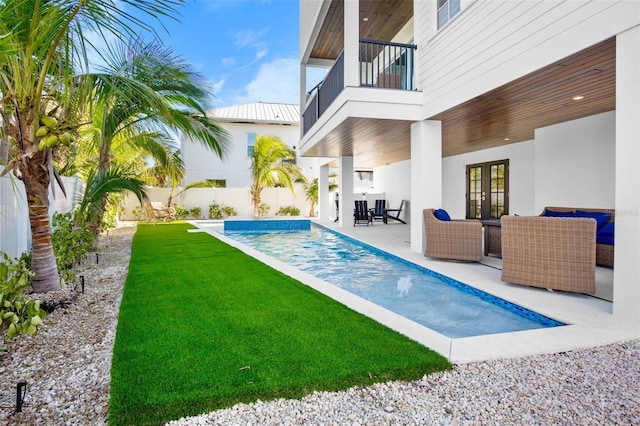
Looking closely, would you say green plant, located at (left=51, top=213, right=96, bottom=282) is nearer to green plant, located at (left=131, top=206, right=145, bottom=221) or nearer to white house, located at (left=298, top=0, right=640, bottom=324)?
white house, located at (left=298, top=0, right=640, bottom=324)

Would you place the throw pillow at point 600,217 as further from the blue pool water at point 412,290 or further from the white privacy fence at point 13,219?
the white privacy fence at point 13,219

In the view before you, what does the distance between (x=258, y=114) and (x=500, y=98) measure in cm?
1853

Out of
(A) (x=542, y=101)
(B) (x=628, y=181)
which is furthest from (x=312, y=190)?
(B) (x=628, y=181)

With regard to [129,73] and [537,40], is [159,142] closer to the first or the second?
[129,73]

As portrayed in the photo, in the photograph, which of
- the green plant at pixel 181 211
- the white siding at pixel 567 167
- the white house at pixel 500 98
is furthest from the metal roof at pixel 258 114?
the white siding at pixel 567 167

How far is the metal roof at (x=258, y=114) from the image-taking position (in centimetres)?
2230

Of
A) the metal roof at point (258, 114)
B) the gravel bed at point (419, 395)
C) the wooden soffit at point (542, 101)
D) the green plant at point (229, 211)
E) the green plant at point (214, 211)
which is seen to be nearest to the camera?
the gravel bed at point (419, 395)

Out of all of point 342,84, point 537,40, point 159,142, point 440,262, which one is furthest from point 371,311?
point 159,142

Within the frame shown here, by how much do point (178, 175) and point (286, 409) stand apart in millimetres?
9095

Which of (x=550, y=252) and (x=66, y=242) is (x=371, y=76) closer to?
(x=550, y=252)

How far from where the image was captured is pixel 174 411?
2.28 meters

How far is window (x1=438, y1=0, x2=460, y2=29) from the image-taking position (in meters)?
7.00

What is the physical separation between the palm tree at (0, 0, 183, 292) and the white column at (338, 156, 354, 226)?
10340 millimetres

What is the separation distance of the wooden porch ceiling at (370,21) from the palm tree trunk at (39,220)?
7770mm
